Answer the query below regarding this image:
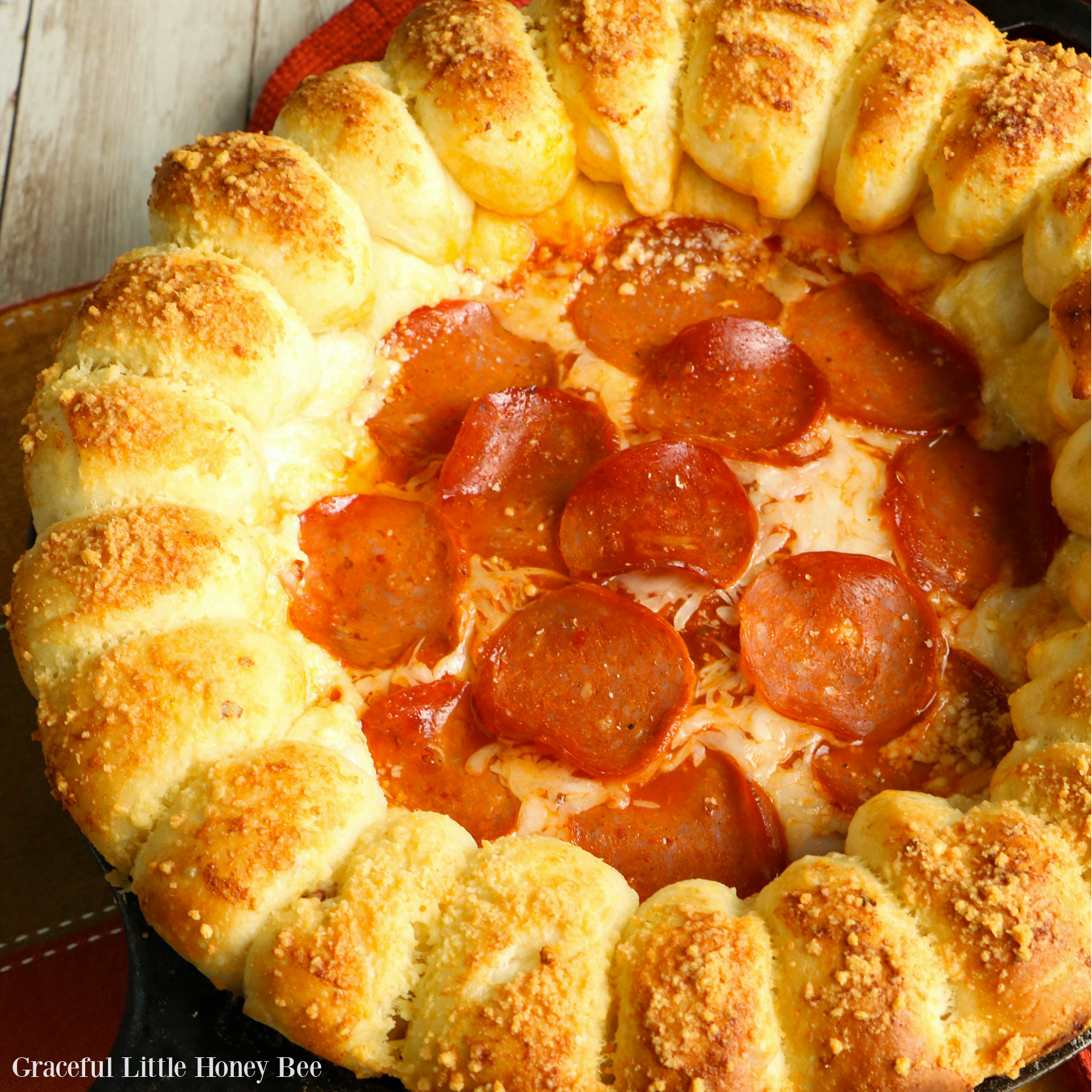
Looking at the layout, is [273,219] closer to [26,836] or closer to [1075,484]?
[26,836]

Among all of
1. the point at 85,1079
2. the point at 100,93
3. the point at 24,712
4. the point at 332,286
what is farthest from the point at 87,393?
the point at 100,93

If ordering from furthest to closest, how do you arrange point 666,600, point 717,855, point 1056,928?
point 666,600 → point 717,855 → point 1056,928

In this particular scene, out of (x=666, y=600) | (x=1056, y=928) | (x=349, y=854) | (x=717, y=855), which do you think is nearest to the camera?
(x=1056, y=928)

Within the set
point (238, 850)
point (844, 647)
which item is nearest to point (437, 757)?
point (238, 850)

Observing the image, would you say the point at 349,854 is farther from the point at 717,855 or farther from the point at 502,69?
the point at 502,69

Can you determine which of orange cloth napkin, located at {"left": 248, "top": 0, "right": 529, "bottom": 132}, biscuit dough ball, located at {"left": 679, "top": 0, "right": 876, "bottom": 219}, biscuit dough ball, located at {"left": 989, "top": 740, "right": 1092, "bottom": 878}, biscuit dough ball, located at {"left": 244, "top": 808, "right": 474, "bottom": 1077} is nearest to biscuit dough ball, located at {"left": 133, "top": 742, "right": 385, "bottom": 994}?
biscuit dough ball, located at {"left": 244, "top": 808, "right": 474, "bottom": 1077}

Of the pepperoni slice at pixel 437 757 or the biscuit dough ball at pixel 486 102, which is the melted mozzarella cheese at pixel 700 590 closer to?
the pepperoni slice at pixel 437 757

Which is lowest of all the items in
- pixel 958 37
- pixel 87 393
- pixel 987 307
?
pixel 87 393
